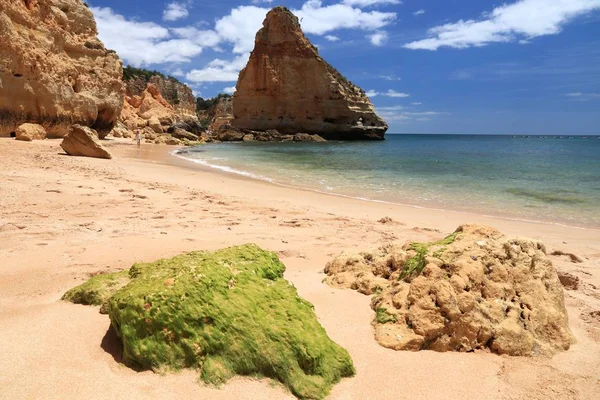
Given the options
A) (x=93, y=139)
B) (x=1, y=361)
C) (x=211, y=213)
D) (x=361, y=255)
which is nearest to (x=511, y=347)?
(x=361, y=255)

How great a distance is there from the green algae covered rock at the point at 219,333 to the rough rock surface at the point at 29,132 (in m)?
17.1

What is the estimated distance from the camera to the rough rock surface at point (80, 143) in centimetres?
1378

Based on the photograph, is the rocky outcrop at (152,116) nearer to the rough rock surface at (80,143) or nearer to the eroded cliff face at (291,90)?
the eroded cliff face at (291,90)

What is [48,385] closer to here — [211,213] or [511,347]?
[511,347]

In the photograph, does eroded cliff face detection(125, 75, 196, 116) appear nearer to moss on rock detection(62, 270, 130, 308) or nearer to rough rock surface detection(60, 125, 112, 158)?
rough rock surface detection(60, 125, 112, 158)

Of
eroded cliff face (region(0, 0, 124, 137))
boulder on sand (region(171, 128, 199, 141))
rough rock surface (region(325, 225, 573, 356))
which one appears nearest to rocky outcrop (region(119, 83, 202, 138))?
boulder on sand (region(171, 128, 199, 141))

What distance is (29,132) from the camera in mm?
16328

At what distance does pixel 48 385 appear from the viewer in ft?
6.63

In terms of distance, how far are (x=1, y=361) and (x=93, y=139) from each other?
13732mm

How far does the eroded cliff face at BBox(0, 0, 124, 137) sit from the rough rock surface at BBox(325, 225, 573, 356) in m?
19.1

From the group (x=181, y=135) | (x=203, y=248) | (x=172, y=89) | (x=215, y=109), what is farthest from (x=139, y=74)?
(x=203, y=248)

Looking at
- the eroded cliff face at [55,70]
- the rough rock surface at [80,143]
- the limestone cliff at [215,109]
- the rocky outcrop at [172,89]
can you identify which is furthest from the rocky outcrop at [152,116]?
the rough rock surface at [80,143]

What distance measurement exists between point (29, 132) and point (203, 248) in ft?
51.9

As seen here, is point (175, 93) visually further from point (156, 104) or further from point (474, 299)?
point (474, 299)
